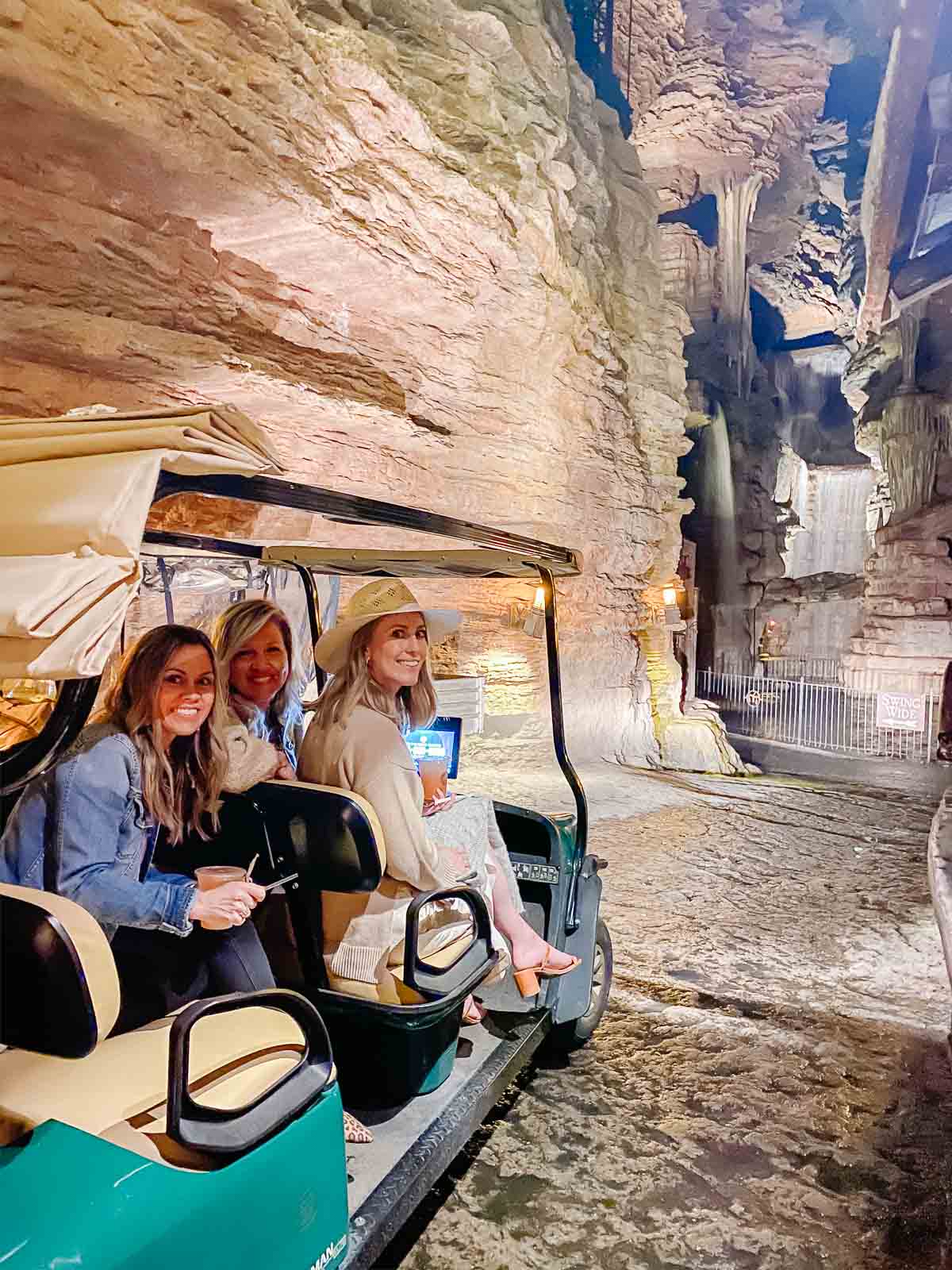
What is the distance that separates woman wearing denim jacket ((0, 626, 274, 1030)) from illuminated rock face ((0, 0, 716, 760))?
3801mm

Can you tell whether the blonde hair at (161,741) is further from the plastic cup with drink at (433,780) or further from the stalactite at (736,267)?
the stalactite at (736,267)

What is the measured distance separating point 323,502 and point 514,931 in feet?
6.37

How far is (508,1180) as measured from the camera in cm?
274

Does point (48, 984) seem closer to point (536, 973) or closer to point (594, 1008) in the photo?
point (536, 973)

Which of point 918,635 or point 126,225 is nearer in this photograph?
point 126,225

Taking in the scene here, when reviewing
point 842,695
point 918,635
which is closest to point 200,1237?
point 842,695

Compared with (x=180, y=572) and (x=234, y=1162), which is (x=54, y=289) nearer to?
(x=180, y=572)

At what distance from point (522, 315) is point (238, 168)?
3226 mm

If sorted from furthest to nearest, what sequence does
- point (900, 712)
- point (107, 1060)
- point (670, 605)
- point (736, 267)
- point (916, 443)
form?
point (736, 267)
point (916, 443)
point (900, 712)
point (670, 605)
point (107, 1060)

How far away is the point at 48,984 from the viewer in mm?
1413

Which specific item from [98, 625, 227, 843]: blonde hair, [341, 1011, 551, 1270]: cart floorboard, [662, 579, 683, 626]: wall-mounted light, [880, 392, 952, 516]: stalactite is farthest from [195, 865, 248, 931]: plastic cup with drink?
[880, 392, 952, 516]: stalactite

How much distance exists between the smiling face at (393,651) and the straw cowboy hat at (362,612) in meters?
0.04

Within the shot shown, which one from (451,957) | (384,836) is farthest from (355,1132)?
(384,836)

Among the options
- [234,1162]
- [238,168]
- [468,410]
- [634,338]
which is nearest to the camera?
[234,1162]
